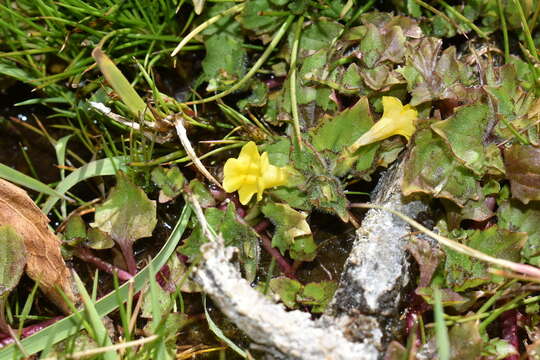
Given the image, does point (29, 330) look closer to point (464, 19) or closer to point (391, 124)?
point (391, 124)

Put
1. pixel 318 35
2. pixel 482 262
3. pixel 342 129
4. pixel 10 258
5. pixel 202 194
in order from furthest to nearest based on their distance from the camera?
pixel 318 35 < pixel 202 194 < pixel 342 129 < pixel 10 258 < pixel 482 262

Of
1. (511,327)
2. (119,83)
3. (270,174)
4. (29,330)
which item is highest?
(119,83)

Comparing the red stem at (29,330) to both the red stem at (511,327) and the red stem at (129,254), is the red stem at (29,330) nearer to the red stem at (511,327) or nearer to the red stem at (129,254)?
the red stem at (129,254)

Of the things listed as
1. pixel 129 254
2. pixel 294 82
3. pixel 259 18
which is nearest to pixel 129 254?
pixel 129 254

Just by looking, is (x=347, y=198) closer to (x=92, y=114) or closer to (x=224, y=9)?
(x=224, y=9)

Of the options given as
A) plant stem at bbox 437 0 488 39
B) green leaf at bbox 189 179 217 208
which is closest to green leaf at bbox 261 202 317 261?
green leaf at bbox 189 179 217 208

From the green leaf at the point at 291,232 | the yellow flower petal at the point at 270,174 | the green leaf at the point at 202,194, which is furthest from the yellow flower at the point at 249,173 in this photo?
the green leaf at the point at 202,194
